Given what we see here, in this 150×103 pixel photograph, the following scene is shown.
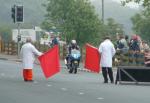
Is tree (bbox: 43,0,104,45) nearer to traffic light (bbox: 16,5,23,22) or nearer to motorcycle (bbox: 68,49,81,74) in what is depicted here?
traffic light (bbox: 16,5,23,22)

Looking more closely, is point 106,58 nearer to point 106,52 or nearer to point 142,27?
point 106,52

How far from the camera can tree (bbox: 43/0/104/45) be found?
66.8 metres

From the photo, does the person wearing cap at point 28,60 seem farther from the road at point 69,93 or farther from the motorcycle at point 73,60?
the motorcycle at point 73,60

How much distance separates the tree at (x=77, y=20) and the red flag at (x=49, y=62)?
1431 inches

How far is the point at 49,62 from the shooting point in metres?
28.9

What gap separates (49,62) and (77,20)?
126 feet

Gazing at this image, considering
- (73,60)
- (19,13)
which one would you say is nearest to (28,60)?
(73,60)

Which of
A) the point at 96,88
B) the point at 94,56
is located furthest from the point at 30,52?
the point at 96,88

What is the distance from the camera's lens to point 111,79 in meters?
26.8

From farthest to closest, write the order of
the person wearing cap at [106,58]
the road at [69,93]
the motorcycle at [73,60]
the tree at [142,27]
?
the tree at [142,27], the motorcycle at [73,60], the person wearing cap at [106,58], the road at [69,93]

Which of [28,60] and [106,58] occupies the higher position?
[106,58]

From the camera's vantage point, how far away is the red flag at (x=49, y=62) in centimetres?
2867

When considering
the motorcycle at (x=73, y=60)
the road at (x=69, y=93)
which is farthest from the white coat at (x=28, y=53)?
the motorcycle at (x=73, y=60)

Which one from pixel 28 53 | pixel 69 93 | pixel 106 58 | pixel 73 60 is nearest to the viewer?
pixel 69 93
